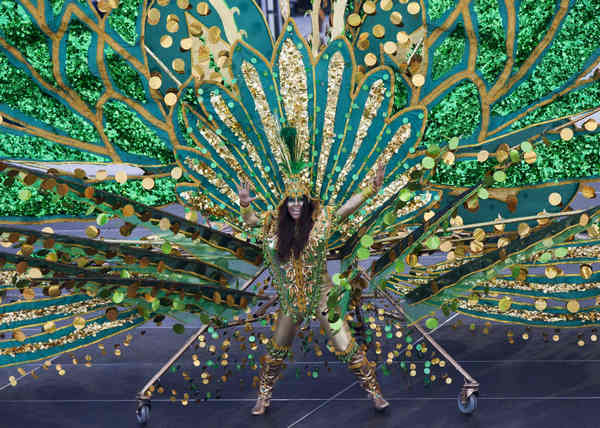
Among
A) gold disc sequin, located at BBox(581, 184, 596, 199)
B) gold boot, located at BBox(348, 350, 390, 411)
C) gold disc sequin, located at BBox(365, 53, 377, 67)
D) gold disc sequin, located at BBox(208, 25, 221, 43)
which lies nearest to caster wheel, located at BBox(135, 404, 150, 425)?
gold boot, located at BBox(348, 350, 390, 411)

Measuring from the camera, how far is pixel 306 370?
321cm

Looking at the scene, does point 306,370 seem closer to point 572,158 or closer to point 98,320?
point 98,320

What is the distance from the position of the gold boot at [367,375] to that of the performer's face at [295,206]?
67cm

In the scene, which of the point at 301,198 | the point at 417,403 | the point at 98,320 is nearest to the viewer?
the point at 301,198

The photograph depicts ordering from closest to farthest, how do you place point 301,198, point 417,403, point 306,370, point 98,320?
1. point 301,198
2. point 98,320
3. point 417,403
4. point 306,370

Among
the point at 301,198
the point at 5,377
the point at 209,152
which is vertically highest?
the point at 209,152

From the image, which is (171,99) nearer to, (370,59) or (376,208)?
(370,59)

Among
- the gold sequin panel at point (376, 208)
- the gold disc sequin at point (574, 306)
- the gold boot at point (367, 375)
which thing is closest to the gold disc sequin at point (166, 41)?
the gold sequin panel at point (376, 208)

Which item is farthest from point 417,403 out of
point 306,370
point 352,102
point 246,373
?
point 352,102

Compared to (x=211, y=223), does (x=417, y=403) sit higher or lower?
lower

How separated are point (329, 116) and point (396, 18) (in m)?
0.39

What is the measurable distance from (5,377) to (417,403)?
1.97 metres

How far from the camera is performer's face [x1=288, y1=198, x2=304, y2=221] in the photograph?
2.21 meters

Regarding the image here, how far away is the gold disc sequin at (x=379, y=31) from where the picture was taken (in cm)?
229
